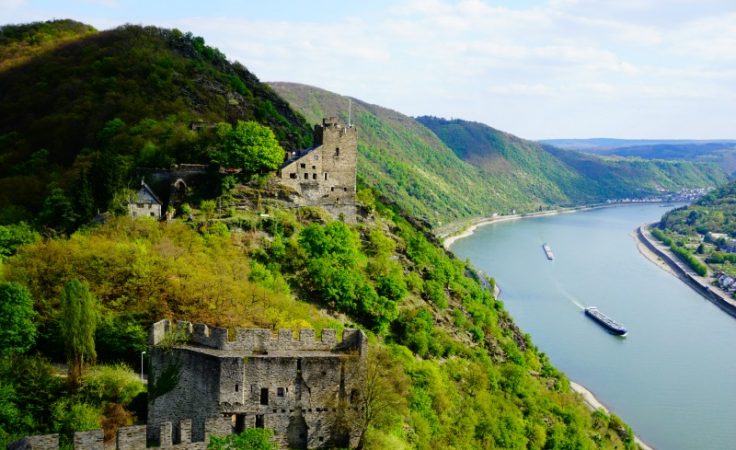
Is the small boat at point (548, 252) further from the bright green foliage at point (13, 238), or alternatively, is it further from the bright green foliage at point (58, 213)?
the bright green foliage at point (13, 238)

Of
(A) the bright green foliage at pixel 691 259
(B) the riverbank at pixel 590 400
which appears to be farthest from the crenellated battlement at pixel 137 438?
(A) the bright green foliage at pixel 691 259

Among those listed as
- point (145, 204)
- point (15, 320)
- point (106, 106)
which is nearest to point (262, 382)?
point (15, 320)

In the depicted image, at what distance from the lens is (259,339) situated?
1382cm

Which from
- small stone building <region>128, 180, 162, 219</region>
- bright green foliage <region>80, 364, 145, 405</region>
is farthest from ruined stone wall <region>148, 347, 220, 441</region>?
small stone building <region>128, 180, 162, 219</region>

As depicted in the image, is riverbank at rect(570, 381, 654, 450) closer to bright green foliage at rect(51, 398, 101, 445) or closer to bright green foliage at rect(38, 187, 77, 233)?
bright green foliage at rect(38, 187, 77, 233)

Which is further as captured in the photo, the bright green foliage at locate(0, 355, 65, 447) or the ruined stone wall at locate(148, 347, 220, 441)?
the bright green foliage at locate(0, 355, 65, 447)

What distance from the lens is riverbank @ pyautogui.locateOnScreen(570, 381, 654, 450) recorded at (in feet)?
140

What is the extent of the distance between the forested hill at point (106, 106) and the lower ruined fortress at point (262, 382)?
1576 cm

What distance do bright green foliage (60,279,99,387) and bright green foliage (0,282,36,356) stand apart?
3.12 feet

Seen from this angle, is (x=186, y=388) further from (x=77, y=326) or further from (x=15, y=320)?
(x=15, y=320)

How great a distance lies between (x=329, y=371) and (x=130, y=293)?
21.5ft

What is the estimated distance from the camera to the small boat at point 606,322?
210ft

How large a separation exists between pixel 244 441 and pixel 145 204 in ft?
59.8

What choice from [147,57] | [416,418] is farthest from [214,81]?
[416,418]
